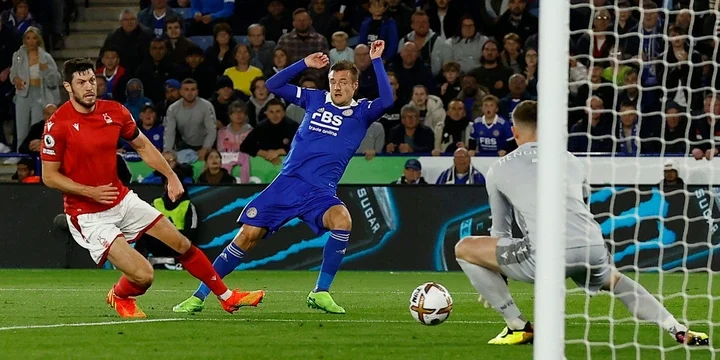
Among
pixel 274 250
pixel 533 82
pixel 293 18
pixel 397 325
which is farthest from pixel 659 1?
pixel 397 325

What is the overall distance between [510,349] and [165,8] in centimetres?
1308

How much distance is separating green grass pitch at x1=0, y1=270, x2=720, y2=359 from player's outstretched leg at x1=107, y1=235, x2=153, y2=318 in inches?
6.4

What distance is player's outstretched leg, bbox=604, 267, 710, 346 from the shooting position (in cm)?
706

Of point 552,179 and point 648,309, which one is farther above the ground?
point 552,179

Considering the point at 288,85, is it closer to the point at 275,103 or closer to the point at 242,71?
the point at 275,103

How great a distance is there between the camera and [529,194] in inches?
283

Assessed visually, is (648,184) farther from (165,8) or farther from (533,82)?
(165,8)

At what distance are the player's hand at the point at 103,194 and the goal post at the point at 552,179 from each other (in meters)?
3.95

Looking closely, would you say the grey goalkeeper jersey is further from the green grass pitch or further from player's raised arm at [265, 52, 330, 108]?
player's raised arm at [265, 52, 330, 108]

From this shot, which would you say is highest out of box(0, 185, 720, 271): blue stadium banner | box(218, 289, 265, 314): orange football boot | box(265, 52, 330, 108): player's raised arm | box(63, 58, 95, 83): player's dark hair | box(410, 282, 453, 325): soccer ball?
box(63, 58, 95, 83): player's dark hair

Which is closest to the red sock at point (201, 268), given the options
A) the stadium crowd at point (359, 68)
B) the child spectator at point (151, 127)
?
the stadium crowd at point (359, 68)

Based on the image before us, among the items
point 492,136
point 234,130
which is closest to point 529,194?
point 492,136

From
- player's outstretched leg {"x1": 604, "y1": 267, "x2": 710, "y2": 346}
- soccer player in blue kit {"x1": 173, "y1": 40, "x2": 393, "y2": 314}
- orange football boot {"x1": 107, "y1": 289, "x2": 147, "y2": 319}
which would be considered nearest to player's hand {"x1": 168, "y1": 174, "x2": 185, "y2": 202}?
orange football boot {"x1": 107, "y1": 289, "x2": 147, "y2": 319}

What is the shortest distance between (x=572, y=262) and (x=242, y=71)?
1127 cm
